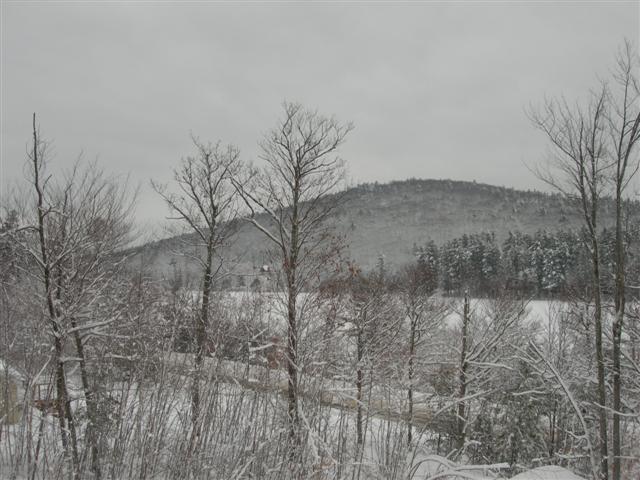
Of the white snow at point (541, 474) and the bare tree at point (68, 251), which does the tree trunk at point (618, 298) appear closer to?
the white snow at point (541, 474)

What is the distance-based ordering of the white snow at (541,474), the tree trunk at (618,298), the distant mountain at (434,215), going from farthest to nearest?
1. the distant mountain at (434,215)
2. the tree trunk at (618,298)
3. the white snow at (541,474)

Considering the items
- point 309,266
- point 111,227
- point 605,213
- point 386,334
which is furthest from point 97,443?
point 386,334

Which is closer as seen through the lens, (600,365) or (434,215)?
(600,365)

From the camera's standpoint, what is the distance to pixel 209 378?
3980 millimetres

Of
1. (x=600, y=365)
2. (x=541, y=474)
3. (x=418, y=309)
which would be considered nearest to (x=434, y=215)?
(x=418, y=309)

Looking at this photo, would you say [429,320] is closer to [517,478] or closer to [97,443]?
[517,478]

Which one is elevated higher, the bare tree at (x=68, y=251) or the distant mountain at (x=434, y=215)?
the distant mountain at (x=434, y=215)

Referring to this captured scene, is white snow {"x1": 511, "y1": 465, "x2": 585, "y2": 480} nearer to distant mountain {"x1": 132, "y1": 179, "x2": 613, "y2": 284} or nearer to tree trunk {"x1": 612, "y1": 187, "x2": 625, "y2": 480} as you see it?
tree trunk {"x1": 612, "y1": 187, "x2": 625, "y2": 480}

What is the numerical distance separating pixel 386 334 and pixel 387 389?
1383cm

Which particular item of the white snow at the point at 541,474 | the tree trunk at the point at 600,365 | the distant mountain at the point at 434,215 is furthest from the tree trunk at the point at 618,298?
the distant mountain at the point at 434,215

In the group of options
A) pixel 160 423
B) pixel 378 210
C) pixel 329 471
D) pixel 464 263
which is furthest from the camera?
pixel 378 210

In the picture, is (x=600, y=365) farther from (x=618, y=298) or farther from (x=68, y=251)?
(x=68, y=251)

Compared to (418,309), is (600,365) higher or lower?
lower

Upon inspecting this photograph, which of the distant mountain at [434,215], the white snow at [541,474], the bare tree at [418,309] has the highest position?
the distant mountain at [434,215]
